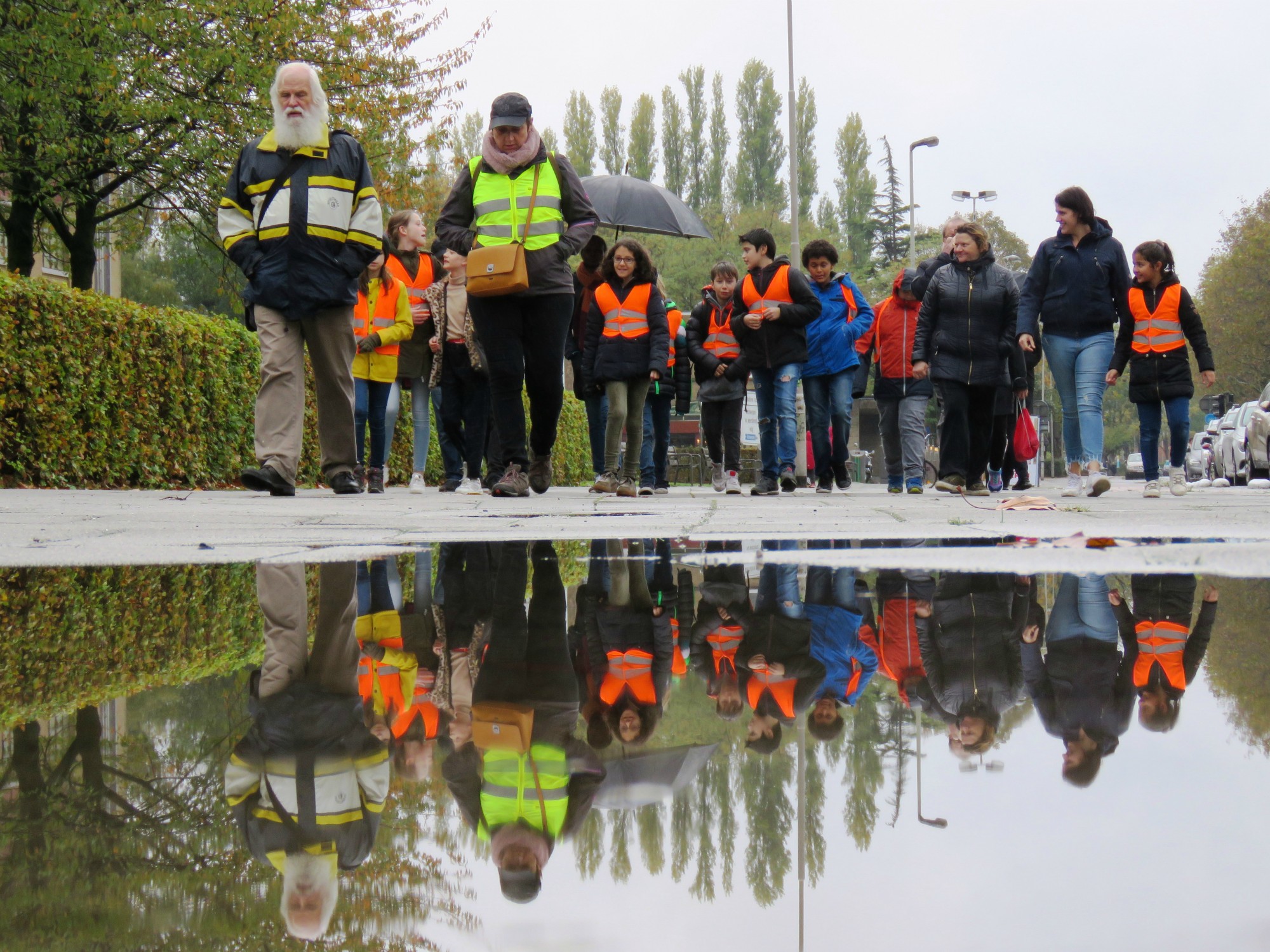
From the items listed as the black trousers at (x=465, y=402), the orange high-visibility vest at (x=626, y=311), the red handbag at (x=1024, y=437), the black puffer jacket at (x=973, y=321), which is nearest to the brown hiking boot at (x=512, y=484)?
the black trousers at (x=465, y=402)

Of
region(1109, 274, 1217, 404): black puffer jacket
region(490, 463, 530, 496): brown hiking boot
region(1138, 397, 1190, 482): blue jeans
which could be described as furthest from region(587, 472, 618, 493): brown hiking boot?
region(1138, 397, 1190, 482): blue jeans

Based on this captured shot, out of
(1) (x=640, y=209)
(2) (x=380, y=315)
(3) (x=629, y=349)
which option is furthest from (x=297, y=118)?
(1) (x=640, y=209)

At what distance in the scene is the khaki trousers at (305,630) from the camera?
189 centimetres

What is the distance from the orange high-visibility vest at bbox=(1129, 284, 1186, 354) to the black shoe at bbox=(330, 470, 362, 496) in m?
5.71

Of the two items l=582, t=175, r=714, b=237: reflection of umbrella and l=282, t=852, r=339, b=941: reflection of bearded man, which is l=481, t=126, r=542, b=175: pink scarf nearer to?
l=282, t=852, r=339, b=941: reflection of bearded man

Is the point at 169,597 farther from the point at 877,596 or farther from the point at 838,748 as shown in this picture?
the point at 838,748

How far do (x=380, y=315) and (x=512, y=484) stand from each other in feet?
7.34

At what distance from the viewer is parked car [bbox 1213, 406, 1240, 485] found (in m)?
24.1

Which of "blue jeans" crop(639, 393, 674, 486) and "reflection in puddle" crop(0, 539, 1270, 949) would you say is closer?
A: "reflection in puddle" crop(0, 539, 1270, 949)

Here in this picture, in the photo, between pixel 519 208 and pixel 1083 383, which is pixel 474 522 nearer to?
pixel 519 208

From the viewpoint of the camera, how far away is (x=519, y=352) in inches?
296

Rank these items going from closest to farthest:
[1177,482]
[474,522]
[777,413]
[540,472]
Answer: [474,522], [540,472], [1177,482], [777,413]

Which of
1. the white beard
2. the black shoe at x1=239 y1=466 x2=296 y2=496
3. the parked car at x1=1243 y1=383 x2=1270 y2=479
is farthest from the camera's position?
the parked car at x1=1243 y1=383 x2=1270 y2=479

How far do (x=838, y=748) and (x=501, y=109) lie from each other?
6202mm
